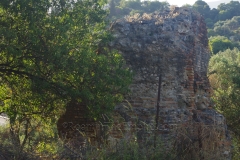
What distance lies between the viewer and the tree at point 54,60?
18.4ft

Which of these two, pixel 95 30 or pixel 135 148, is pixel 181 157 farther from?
pixel 95 30

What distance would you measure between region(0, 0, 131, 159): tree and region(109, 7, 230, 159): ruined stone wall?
78 centimetres

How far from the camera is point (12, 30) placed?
17.9ft

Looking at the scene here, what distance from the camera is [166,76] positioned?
7.18 metres

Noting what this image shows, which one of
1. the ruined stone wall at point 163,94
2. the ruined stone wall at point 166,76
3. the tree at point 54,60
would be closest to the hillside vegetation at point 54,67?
the tree at point 54,60

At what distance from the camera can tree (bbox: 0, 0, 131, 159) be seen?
559 centimetres

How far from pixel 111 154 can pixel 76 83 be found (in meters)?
1.42

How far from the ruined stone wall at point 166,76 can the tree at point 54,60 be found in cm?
78

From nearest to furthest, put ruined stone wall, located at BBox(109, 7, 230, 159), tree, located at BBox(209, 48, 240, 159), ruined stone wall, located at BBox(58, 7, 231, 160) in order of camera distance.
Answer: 1. ruined stone wall, located at BBox(58, 7, 231, 160)
2. ruined stone wall, located at BBox(109, 7, 230, 159)
3. tree, located at BBox(209, 48, 240, 159)

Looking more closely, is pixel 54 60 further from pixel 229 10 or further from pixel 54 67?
pixel 229 10

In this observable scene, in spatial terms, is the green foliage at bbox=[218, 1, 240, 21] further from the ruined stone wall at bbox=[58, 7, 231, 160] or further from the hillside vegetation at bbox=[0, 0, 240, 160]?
the hillside vegetation at bbox=[0, 0, 240, 160]

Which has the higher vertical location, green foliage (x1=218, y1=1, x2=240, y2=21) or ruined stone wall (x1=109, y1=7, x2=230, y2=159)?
green foliage (x1=218, y1=1, x2=240, y2=21)

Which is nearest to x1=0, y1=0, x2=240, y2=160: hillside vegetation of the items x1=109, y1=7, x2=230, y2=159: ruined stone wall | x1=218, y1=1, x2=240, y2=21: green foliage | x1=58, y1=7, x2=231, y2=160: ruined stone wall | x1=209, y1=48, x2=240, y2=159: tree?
x1=58, y1=7, x2=231, y2=160: ruined stone wall

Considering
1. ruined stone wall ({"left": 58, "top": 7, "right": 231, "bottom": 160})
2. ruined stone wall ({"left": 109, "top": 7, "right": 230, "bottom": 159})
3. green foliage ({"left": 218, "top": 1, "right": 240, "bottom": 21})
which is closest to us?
ruined stone wall ({"left": 58, "top": 7, "right": 231, "bottom": 160})
